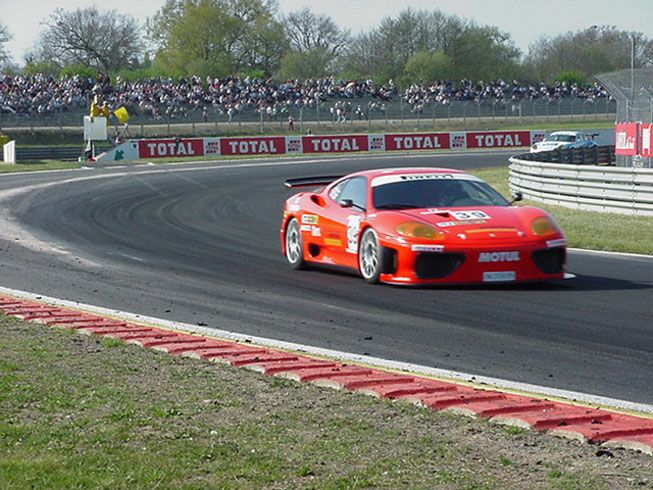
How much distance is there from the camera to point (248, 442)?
5496mm

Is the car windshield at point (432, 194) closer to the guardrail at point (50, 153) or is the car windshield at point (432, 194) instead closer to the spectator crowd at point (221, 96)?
the guardrail at point (50, 153)

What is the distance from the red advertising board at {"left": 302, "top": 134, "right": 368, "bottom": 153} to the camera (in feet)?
176

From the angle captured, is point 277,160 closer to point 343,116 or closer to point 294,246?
point 343,116

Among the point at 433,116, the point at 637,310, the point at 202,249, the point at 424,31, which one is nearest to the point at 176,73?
the point at 424,31

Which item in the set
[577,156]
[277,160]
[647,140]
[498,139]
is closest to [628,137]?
Result: [647,140]

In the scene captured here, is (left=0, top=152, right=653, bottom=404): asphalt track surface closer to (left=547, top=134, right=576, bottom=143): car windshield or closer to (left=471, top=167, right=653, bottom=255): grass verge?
(left=471, top=167, right=653, bottom=255): grass verge

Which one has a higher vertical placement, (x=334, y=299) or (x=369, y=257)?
(x=369, y=257)

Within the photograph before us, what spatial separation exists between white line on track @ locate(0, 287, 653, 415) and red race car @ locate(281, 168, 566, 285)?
9.22 ft

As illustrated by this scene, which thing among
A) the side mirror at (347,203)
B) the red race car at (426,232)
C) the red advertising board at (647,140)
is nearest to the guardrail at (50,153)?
the red advertising board at (647,140)

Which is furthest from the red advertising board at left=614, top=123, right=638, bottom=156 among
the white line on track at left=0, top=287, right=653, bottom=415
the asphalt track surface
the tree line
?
the tree line

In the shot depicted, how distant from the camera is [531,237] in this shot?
11711 millimetres

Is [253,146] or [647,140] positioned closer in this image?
[647,140]

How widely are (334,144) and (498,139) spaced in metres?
9.10

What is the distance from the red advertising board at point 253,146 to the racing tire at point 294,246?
37.6 metres
